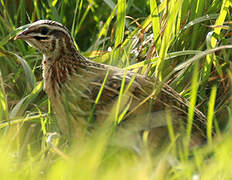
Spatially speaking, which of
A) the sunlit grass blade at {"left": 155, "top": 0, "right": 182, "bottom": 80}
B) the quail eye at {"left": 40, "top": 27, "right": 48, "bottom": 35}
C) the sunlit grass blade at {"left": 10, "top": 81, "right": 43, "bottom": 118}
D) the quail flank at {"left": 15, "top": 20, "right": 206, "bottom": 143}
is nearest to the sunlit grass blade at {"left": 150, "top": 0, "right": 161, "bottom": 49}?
the sunlit grass blade at {"left": 155, "top": 0, "right": 182, "bottom": 80}

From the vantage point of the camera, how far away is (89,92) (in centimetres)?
289

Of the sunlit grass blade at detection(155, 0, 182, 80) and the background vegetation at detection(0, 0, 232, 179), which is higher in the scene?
the sunlit grass blade at detection(155, 0, 182, 80)

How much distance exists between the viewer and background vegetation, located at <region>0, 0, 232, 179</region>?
7.87 ft

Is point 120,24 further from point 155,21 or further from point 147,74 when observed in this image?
point 147,74

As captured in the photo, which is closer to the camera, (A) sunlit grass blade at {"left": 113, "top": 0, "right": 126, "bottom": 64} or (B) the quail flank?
(B) the quail flank

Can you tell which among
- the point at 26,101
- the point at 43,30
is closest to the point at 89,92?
the point at 43,30

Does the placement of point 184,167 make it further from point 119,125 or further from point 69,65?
point 69,65

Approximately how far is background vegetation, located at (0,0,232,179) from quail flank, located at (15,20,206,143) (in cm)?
12

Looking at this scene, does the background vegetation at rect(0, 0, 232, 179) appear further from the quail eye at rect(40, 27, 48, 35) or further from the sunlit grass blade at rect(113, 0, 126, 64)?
the quail eye at rect(40, 27, 48, 35)

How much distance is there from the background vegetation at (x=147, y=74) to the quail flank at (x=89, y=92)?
117 mm

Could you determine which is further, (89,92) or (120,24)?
(120,24)

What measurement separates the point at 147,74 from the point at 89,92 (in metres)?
0.55

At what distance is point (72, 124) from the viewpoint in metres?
2.89

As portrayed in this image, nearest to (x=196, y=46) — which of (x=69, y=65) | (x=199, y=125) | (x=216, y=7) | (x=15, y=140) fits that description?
(x=216, y=7)
